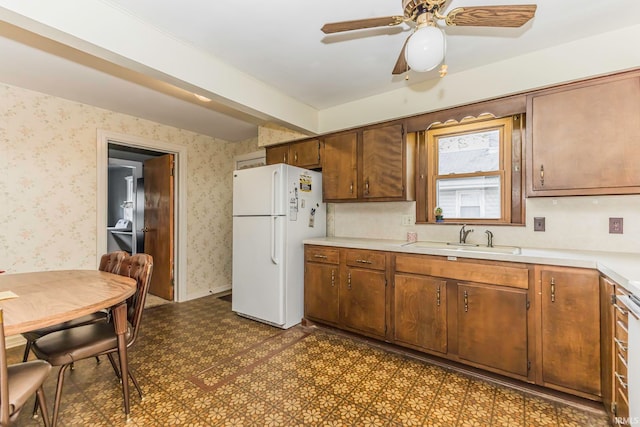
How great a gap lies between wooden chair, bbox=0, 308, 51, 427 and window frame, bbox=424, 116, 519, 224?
9.74 ft

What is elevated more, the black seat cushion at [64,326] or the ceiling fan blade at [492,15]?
the ceiling fan blade at [492,15]

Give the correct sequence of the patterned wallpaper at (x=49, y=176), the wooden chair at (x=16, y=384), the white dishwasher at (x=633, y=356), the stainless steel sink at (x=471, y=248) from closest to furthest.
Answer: the wooden chair at (x=16, y=384)
the white dishwasher at (x=633, y=356)
the stainless steel sink at (x=471, y=248)
the patterned wallpaper at (x=49, y=176)

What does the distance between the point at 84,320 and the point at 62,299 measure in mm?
741

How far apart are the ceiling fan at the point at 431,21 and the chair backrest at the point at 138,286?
1820 mm

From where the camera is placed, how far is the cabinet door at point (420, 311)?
2246 millimetres

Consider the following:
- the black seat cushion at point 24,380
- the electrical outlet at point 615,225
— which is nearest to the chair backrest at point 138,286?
the black seat cushion at point 24,380

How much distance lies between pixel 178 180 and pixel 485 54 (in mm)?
3824

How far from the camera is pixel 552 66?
205 cm

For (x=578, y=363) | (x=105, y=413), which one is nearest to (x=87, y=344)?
(x=105, y=413)

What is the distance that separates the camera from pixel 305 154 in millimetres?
3471

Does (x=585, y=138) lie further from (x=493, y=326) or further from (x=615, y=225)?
(x=493, y=326)

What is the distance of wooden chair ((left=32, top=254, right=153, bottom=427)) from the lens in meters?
1.53

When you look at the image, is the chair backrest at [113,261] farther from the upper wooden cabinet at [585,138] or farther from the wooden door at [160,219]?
the upper wooden cabinet at [585,138]

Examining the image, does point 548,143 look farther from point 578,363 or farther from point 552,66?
point 578,363
